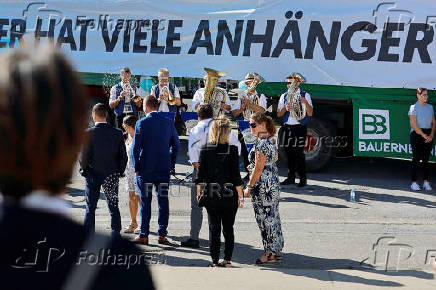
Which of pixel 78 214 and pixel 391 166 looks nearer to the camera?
pixel 78 214

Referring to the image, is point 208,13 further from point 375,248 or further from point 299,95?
point 375,248

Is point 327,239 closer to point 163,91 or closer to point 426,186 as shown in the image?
point 426,186

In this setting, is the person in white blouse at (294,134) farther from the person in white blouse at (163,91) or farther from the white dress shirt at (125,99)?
the white dress shirt at (125,99)

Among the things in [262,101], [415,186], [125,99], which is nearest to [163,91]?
[125,99]

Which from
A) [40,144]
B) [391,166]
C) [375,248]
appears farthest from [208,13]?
[40,144]

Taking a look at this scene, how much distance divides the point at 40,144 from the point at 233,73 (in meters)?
11.7

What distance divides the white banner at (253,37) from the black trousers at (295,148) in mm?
1312

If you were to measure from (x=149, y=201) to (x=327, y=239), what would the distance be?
7.04ft

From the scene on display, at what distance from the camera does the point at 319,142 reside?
40.9ft

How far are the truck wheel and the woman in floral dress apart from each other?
4.75 metres

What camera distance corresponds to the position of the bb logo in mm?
12398

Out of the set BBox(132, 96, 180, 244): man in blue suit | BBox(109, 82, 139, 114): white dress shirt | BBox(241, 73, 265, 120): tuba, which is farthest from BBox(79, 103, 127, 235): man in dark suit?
BBox(109, 82, 139, 114): white dress shirt

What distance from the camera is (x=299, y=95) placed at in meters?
11.8

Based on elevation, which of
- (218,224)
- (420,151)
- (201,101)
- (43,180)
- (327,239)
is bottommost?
(327,239)
